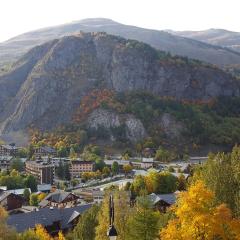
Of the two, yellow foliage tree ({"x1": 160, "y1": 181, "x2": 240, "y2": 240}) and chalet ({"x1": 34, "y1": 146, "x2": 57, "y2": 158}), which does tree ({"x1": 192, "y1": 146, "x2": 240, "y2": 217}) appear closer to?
yellow foliage tree ({"x1": 160, "y1": 181, "x2": 240, "y2": 240})

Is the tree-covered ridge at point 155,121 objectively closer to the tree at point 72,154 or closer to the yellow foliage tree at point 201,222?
the tree at point 72,154

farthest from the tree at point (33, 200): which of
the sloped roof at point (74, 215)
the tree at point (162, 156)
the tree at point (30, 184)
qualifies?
the tree at point (162, 156)

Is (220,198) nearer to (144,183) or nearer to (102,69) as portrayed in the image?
(144,183)

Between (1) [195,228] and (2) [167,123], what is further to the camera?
(2) [167,123]

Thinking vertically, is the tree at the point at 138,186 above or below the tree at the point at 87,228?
below

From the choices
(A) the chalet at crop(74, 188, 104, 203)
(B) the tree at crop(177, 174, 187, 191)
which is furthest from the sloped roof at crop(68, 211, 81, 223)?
(B) the tree at crop(177, 174, 187, 191)

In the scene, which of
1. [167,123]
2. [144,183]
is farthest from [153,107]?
[144,183]
